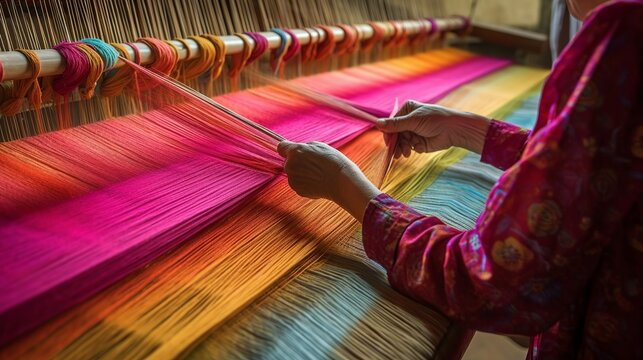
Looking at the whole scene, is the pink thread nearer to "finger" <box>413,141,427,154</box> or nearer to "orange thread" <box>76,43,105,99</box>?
"orange thread" <box>76,43,105,99</box>

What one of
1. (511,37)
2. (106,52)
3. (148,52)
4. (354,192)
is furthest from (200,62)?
(511,37)

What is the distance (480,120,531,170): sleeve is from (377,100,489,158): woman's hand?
0.05 ft

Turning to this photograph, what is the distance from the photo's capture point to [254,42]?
1.34m

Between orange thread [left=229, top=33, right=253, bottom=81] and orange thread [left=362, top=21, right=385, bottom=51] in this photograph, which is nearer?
orange thread [left=229, top=33, right=253, bottom=81]

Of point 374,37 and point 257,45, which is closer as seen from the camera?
point 257,45

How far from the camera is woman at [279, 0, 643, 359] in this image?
2.35 ft

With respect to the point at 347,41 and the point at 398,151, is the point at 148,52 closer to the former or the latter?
the point at 398,151

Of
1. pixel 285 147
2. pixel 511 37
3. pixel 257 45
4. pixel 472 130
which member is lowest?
pixel 511 37

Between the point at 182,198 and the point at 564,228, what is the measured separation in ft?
1.81

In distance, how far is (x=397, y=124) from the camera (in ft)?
4.01

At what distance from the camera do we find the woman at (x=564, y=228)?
0.72 m

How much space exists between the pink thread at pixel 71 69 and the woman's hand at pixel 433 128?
0.59 metres

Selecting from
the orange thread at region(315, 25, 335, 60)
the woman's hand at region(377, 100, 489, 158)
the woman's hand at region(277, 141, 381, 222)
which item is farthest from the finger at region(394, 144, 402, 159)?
the orange thread at region(315, 25, 335, 60)

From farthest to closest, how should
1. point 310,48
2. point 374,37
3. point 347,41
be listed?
1. point 374,37
2. point 347,41
3. point 310,48
